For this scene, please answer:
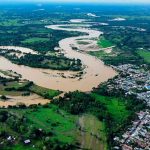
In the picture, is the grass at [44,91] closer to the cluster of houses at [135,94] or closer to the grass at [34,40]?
the cluster of houses at [135,94]

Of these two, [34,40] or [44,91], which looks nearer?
[44,91]

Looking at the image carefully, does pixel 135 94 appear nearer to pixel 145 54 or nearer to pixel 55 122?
pixel 55 122

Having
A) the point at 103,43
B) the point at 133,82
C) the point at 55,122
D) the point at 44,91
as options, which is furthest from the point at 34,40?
the point at 55,122

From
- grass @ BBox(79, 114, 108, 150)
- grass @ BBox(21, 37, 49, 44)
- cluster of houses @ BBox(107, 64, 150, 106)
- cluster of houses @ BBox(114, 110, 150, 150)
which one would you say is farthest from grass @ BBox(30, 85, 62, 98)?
grass @ BBox(21, 37, 49, 44)

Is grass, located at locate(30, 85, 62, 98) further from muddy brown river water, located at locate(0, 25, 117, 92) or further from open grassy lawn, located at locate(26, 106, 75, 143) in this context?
open grassy lawn, located at locate(26, 106, 75, 143)

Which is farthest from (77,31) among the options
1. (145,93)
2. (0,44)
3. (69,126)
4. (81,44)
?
(69,126)

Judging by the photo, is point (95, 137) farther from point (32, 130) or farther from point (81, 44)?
point (81, 44)

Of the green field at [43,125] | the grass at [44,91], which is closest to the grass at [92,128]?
the green field at [43,125]

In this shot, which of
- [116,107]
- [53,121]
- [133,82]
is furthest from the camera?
[133,82]
